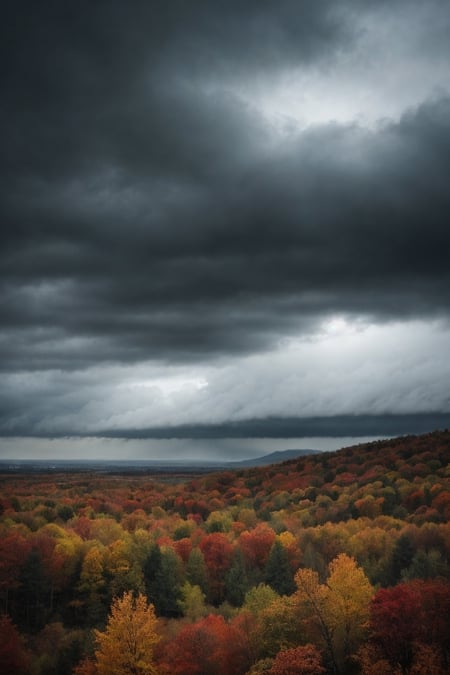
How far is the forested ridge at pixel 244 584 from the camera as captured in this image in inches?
1884

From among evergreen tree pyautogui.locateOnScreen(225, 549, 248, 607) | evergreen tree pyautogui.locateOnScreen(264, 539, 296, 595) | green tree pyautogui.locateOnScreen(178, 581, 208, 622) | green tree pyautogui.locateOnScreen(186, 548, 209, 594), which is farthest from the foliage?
green tree pyautogui.locateOnScreen(186, 548, 209, 594)

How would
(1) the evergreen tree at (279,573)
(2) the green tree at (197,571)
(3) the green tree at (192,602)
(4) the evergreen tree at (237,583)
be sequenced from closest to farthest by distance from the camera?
(3) the green tree at (192,602), (1) the evergreen tree at (279,573), (4) the evergreen tree at (237,583), (2) the green tree at (197,571)

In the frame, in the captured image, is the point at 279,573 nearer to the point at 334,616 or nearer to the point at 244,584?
the point at 244,584

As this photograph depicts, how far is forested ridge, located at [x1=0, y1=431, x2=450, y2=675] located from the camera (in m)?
47.8

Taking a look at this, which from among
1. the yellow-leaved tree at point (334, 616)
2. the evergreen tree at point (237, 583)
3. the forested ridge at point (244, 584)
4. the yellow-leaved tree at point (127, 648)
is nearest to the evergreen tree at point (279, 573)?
the forested ridge at point (244, 584)

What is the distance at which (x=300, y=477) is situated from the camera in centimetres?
18362

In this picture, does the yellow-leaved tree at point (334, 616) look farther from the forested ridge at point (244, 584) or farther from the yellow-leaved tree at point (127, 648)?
the yellow-leaved tree at point (127, 648)

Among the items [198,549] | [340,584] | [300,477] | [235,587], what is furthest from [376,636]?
[300,477]

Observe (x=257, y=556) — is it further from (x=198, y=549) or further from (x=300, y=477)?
(x=300, y=477)

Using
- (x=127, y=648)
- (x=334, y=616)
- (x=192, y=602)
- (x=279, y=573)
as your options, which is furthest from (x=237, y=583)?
(x=127, y=648)

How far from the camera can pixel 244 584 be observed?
79.5 m

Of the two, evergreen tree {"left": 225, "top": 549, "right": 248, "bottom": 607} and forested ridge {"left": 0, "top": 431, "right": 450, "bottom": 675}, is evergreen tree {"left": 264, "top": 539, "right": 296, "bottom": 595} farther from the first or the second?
evergreen tree {"left": 225, "top": 549, "right": 248, "bottom": 607}

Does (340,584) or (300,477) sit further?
(300,477)

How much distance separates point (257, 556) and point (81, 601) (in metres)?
30.6
